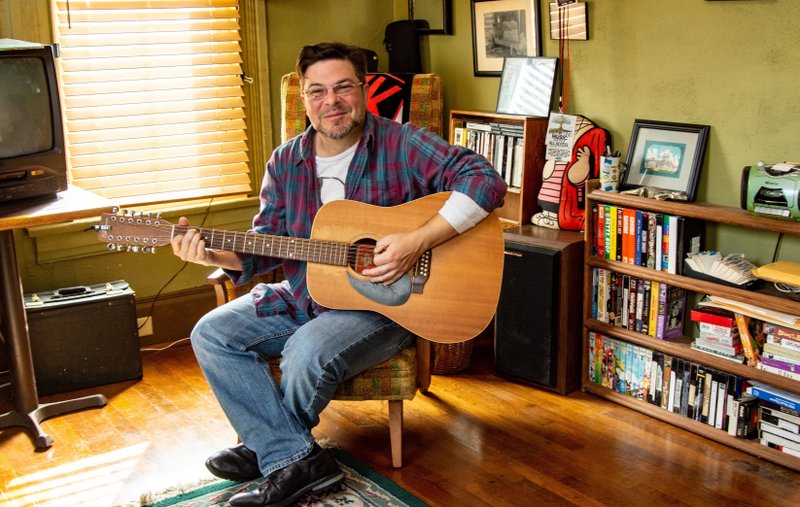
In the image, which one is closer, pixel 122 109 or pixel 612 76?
pixel 612 76

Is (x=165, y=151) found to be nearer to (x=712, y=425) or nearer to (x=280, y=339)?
(x=280, y=339)

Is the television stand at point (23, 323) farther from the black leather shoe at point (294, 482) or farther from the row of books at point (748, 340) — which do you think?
the row of books at point (748, 340)

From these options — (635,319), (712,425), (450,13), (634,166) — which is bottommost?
(712,425)

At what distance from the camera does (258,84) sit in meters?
3.96

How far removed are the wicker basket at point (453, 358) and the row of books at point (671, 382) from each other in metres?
0.48

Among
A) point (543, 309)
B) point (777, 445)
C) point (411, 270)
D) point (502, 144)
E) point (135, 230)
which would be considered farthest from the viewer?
point (502, 144)

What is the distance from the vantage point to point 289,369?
2.47 meters

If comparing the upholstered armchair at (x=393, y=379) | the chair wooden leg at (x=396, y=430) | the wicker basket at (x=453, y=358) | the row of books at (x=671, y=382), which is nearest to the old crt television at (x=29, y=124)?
the upholstered armchair at (x=393, y=379)

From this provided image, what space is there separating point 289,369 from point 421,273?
45 cm

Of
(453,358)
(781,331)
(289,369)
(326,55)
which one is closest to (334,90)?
(326,55)

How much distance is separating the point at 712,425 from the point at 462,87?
1859mm

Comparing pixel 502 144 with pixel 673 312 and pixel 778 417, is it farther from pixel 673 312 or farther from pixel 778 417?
pixel 778 417

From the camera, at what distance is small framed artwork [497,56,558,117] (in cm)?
353

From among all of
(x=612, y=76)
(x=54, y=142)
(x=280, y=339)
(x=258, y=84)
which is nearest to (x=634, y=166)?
(x=612, y=76)
